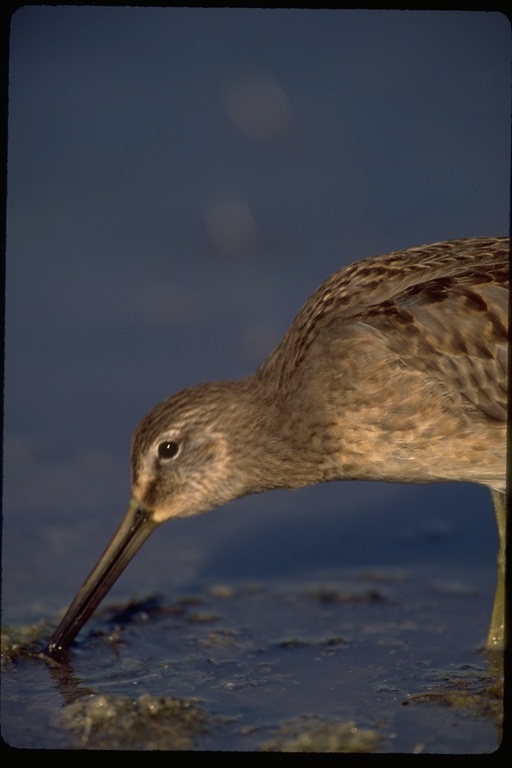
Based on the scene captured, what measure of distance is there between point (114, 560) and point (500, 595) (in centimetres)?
135

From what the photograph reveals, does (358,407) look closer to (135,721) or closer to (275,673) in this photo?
(275,673)

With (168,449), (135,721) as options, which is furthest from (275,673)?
(168,449)

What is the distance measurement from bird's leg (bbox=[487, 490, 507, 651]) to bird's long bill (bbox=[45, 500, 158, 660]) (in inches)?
47.2

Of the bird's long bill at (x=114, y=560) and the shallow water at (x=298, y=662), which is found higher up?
the bird's long bill at (x=114, y=560)

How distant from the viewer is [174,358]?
656cm

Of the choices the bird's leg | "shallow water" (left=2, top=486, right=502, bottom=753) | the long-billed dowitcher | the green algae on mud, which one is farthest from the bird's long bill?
the bird's leg

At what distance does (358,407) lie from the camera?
14.8 feet

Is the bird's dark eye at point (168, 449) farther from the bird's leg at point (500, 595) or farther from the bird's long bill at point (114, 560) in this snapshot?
the bird's leg at point (500, 595)

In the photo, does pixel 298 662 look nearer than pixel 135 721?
No

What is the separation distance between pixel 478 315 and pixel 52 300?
3011mm

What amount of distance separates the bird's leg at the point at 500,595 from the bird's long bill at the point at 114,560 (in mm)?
1198

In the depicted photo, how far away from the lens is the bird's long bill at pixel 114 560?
15.5 ft

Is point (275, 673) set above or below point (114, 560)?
below

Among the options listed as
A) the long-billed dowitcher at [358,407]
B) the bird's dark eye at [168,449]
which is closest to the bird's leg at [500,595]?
the long-billed dowitcher at [358,407]
